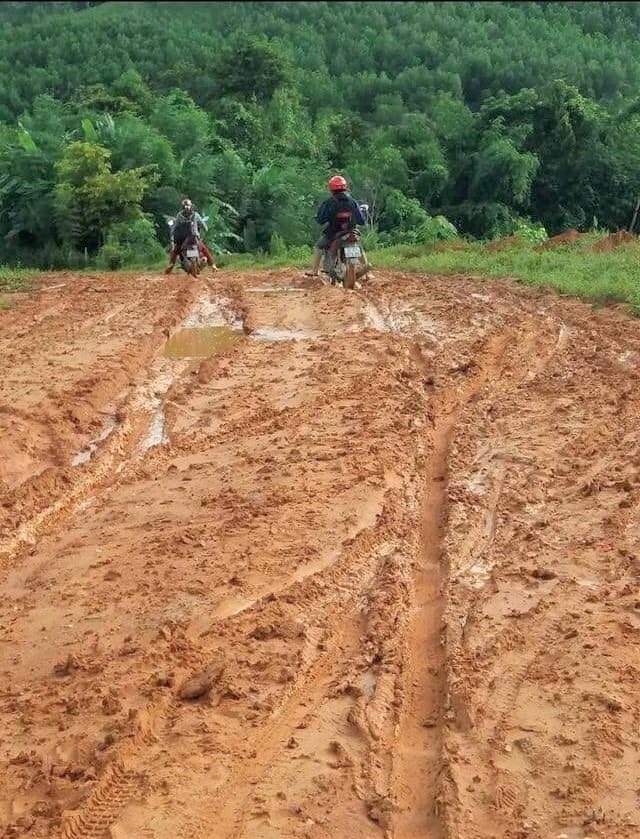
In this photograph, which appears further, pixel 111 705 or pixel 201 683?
pixel 201 683

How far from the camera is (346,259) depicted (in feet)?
43.4

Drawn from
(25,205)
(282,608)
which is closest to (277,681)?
(282,608)

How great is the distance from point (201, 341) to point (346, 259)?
3210mm

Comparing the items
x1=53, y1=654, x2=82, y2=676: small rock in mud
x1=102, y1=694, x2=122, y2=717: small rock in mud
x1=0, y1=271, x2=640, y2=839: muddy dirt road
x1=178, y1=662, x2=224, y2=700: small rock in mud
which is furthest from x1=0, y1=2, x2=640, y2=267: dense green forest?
x1=102, y1=694, x2=122, y2=717: small rock in mud

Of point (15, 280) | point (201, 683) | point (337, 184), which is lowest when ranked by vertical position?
point (15, 280)

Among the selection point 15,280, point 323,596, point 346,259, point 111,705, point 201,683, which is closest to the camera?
point 111,705

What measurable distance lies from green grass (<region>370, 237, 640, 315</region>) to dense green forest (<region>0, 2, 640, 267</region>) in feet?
16.1

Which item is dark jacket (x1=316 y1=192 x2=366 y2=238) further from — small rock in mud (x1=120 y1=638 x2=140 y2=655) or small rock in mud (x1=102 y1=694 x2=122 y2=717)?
small rock in mud (x1=102 y1=694 x2=122 y2=717)

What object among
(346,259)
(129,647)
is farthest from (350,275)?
(129,647)

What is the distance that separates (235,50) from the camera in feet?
110

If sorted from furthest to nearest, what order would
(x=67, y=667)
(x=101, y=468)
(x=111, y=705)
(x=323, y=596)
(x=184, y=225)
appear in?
(x=184, y=225)
(x=101, y=468)
(x=323, y=596)
(x=67, y=667)
(x=111, y=705)

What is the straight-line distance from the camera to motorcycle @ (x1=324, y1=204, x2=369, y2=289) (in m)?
13.1

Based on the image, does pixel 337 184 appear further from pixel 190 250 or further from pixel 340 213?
pixel 190 250

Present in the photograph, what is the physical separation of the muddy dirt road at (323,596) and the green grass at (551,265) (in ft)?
9.43
